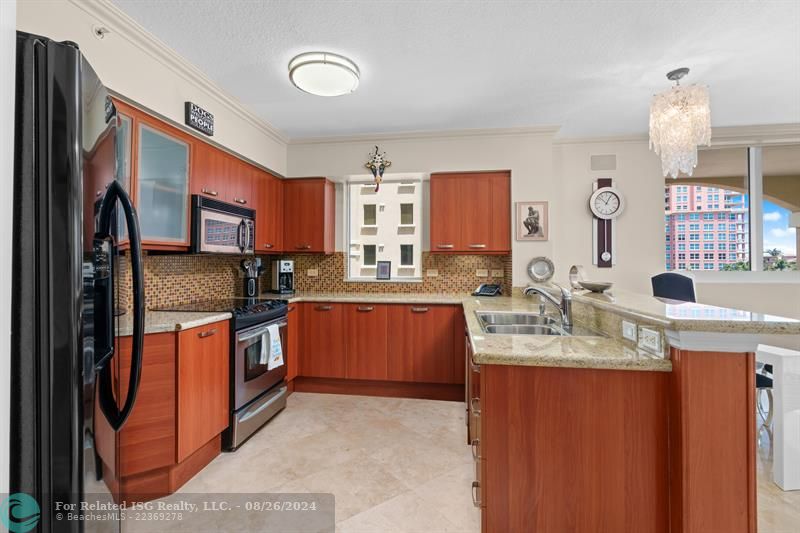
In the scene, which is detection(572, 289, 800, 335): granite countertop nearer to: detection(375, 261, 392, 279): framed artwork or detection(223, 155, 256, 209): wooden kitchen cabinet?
detection(375, 261, 392, 279): framed artwork

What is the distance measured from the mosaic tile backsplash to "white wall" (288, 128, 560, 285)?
19.0 inches

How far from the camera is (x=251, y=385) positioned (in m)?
2.44

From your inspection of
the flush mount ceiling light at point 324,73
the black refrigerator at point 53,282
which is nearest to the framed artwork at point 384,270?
the flush mount ceiling light at point 324,73

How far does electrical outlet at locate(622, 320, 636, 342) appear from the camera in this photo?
4.58ft

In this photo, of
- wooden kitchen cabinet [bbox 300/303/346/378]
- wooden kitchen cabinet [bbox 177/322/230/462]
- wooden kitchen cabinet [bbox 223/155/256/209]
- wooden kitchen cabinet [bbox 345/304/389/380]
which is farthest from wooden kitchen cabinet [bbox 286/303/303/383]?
wooden kitchen cabinet [bbox 223/155/256/209]

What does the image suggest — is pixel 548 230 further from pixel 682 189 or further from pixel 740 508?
Result: pixel 740 508

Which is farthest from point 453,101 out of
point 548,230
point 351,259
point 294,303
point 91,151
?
Result: point 91,151

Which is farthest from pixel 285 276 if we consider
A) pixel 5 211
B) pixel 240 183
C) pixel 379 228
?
pixel 5 211

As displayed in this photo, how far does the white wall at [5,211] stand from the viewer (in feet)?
1.97

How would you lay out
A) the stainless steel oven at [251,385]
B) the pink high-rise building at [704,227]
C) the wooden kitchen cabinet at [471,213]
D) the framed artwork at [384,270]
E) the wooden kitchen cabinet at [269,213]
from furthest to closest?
the framed artwork at [384,270], the pink high-rise building at [704,227], the wooden kitchen cabinet at [471,213], the wooden kitchen cabinet at [269,213], the stainless steel oven at [251,385]

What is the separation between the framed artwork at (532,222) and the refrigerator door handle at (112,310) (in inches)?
119

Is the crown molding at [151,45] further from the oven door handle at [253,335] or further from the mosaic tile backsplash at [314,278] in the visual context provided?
the oven door handle at [253,335]

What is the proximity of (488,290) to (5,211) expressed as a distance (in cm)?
321

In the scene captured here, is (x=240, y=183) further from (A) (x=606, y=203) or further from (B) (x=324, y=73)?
(A) (x=606, y=203)
